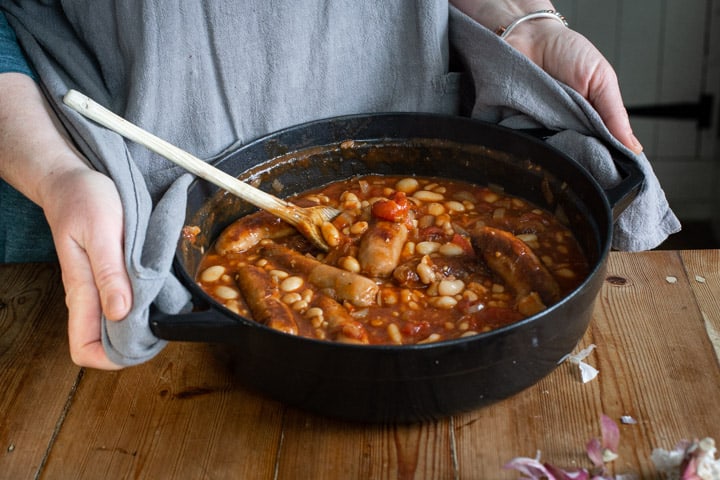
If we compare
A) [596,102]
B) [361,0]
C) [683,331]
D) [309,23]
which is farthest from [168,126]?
[683,331]

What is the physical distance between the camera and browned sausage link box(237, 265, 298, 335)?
145cm

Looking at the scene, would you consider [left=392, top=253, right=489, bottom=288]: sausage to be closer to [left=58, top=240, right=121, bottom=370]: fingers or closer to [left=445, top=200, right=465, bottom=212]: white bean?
[left=445, top=200, right=465, bottom=212]: white bean

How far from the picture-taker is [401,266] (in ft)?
5.34

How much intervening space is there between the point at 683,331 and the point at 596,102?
1.73 ft

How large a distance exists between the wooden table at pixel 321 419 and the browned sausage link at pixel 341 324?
148 mm

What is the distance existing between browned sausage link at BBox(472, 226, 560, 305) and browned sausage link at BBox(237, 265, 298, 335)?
1.36 ft

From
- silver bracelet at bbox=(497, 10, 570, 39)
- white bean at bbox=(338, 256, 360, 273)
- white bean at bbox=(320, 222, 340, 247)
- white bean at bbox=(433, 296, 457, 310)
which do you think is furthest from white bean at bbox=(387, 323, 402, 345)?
silver bracelet at bbox=(497, 10, 570, 39)

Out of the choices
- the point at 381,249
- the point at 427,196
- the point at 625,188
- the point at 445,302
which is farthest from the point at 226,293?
the point at 625,188

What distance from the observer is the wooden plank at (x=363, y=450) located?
1322 millimetres

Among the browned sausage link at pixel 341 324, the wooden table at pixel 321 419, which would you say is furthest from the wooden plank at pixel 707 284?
the browned sausage link at pixel 341 324

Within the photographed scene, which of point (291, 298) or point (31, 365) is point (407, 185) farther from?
point (31, 365)

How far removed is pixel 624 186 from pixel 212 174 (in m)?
0.81

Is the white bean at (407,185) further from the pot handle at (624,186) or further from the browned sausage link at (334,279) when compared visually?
the pot handle at (624,186)

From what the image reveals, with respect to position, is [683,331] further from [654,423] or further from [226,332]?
[226,332]
